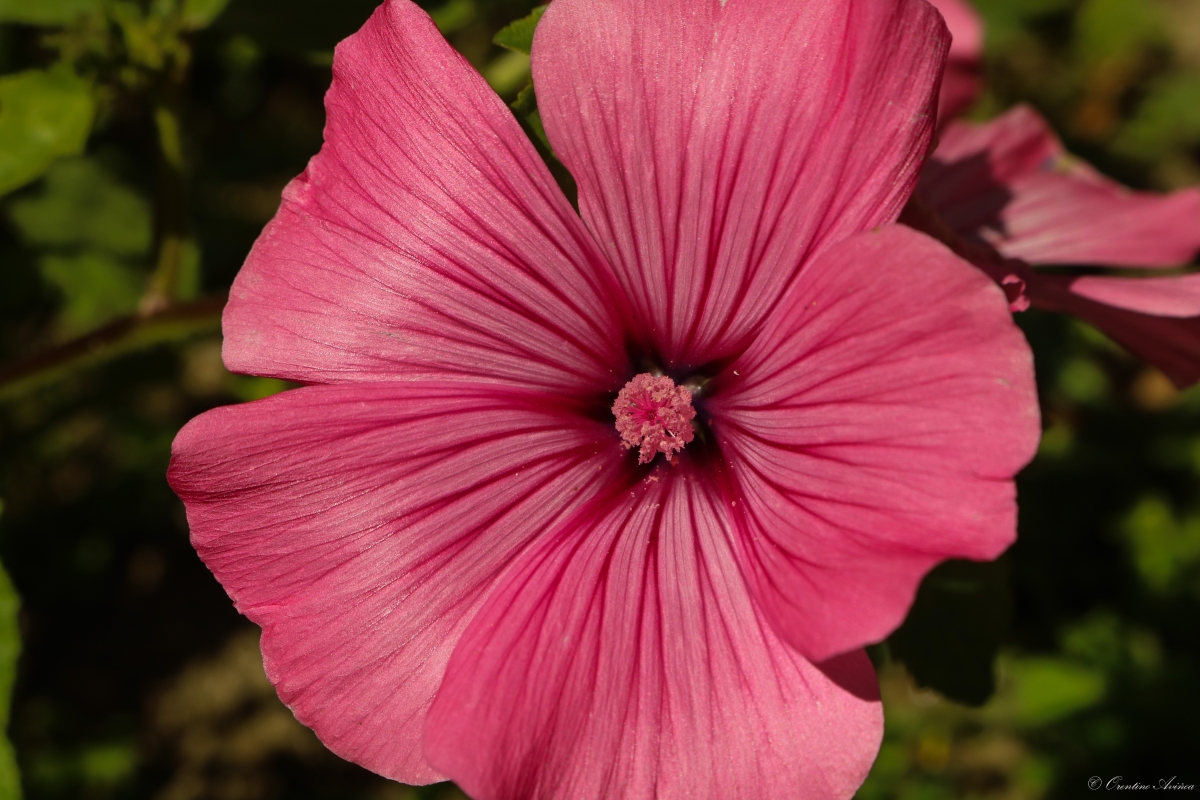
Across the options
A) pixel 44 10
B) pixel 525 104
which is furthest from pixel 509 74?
pixel 525 104

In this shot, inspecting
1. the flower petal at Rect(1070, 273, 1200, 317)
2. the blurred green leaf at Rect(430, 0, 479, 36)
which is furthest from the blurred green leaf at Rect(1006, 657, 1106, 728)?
the blurred green leaf at Rect(430, 0, 479, 36)

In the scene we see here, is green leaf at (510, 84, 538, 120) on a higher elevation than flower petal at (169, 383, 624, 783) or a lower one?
higher

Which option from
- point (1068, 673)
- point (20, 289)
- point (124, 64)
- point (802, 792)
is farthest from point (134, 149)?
point (1068, 673)

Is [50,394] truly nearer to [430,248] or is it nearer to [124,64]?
[124,64]

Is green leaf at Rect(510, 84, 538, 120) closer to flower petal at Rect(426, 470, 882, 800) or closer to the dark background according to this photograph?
flower petal at Rect(426, 470, 882, 800)

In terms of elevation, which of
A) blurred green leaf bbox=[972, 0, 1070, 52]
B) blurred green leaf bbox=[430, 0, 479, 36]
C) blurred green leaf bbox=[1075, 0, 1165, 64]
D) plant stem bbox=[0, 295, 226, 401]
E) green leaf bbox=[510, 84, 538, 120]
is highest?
blurred green leaf bbox=[430, 0, 479, 36]

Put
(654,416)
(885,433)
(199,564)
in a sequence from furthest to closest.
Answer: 1. (199,564)
2. (654,416)
3. (885,433)

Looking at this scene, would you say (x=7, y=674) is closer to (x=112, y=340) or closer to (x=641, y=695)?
(x=112, y=340)
